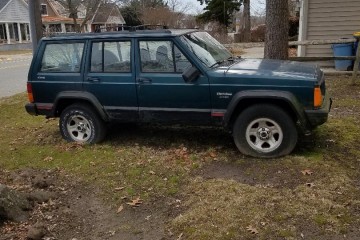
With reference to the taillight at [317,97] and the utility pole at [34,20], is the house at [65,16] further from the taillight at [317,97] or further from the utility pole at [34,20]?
the taillight at [317,97]

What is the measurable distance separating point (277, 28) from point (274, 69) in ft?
10.8

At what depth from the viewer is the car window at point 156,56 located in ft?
18.9

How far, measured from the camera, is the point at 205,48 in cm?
604

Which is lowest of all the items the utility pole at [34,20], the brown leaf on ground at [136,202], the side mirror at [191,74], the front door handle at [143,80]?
the brown leaf on ground at [136,202]

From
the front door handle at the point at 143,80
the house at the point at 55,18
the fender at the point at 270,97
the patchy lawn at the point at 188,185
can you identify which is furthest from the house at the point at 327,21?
the house at the point at 55,18

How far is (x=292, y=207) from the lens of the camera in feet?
13.5

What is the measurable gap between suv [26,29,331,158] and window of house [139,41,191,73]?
0.05ft

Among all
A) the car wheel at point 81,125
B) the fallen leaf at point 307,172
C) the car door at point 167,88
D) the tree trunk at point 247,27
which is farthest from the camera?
the tree trunk at point 247,27

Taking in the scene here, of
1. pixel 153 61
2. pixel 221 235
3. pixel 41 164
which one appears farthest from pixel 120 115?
pixel 221 235

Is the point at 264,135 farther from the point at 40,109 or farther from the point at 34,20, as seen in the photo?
the point at 34,20

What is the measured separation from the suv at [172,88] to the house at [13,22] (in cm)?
4119

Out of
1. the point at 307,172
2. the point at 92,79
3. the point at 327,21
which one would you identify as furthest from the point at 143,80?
the point at 327,21

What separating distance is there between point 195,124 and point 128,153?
113 cm

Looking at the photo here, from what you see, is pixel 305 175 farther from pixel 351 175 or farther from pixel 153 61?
pixel 153 61
